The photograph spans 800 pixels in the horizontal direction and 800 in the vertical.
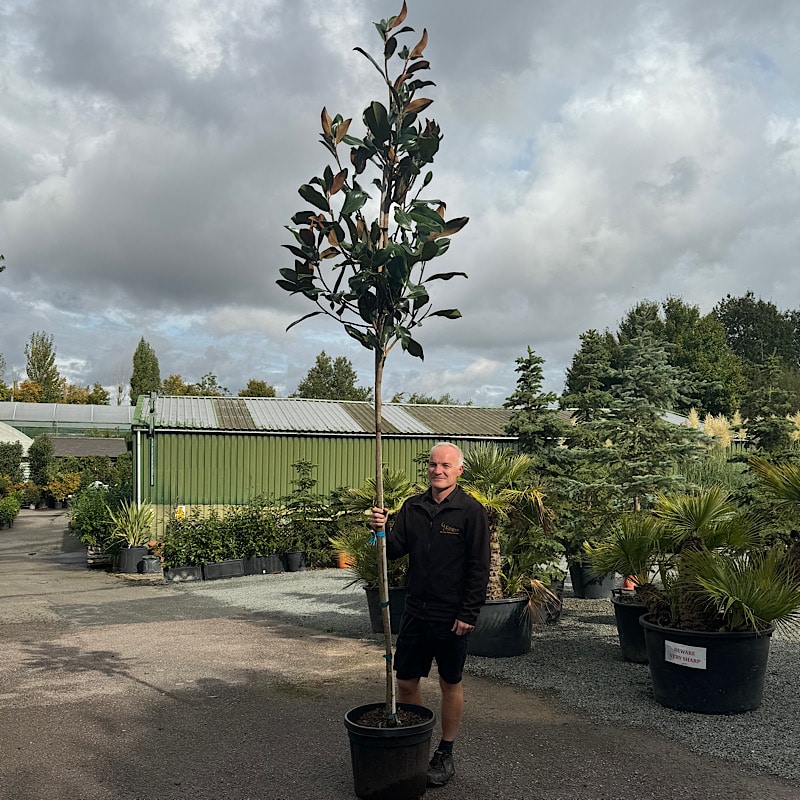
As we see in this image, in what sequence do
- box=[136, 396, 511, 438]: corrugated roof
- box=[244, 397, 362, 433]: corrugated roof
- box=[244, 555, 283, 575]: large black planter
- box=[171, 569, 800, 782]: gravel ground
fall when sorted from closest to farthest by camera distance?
box=[171, 569, 800, 782]: gravel ground
box=[244, 555, 283, 575]: large black planter
box=[136, 396, 511, 438]: corrugated roof
box=[244, 397, 362, 433]: corrugated roof

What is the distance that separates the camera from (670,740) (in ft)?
16.2

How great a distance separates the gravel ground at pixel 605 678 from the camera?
4883 millimetres

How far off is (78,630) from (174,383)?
56344 mm

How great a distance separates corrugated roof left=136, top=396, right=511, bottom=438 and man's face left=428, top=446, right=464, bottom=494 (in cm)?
1220

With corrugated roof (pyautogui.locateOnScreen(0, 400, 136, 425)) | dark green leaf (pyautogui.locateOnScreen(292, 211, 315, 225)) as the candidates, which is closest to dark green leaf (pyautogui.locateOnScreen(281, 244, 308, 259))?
dark green leaf (pyautogui.locateOnScreen(292, 211, 315, 225))

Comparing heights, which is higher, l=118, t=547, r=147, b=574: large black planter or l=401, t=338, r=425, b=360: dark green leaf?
l=401, t=338, r=425, b=360: dark green leaf

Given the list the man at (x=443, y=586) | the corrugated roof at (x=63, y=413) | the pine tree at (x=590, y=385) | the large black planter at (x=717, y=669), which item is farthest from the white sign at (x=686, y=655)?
the corrugated roof at (x=63, y=413)

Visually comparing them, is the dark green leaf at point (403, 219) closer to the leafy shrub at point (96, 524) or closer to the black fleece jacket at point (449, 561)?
the black fleece jacket at point (449, 561)

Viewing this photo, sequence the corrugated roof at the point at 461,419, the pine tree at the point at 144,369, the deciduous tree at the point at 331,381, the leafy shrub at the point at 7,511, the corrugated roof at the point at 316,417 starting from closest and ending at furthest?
1. the corrugated roof at the point at 316,417
2. the corrugated roof at the point at 461,419
3. the leafy shrub at the point at 7,511
4. the deciduous tree at the point at 331,381
5. the pine tree at the point at 144,369

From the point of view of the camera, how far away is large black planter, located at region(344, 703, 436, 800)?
12.6ft

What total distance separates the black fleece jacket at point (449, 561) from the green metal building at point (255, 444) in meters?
11.2

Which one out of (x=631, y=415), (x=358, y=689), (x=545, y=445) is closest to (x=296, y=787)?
(x=358, y=689)

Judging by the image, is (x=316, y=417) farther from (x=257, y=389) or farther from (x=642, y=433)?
(x=257, y=389)

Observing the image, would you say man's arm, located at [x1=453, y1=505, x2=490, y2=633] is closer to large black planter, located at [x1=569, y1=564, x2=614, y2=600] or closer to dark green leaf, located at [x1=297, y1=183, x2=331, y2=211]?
dark green leaf, located at [x1=297, y1=183, x2=331, y2=211]
